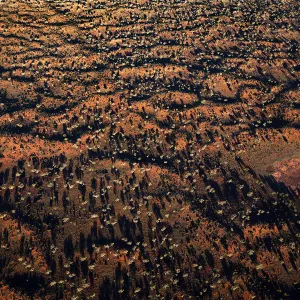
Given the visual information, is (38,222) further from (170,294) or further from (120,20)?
(120,20)

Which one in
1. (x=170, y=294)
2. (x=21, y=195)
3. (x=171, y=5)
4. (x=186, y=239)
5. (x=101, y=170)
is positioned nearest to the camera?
(x=170, y=294)

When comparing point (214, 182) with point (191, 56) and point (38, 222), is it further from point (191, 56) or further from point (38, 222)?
point (191, 56)

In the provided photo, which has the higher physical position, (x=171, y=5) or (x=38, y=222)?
(x=171, y=5)

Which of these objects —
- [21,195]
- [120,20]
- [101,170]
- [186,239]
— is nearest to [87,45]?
[120,20]

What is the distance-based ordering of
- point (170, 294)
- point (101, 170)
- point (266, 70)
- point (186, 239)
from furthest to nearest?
point (266, 70) < point (101, 170) < point (186, 239) < point (170, 294)

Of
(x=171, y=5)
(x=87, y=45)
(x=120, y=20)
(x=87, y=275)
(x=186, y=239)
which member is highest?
(x=171, y=5)

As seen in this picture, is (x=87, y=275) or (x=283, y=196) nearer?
(x=87, y=275)
